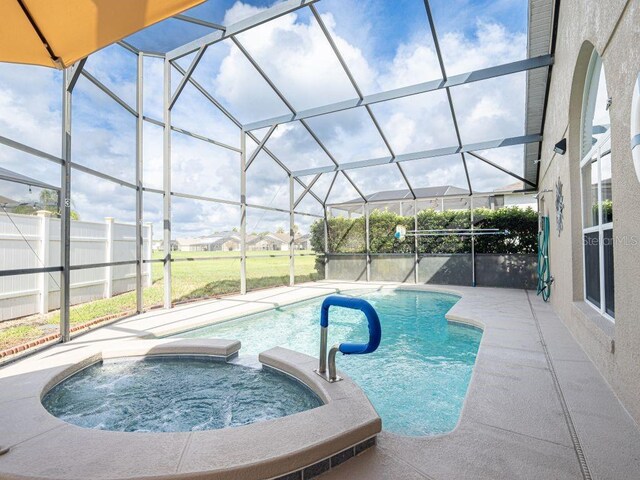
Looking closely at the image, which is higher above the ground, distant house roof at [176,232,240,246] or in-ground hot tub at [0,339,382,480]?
distant house roof at [176,232,240,246]

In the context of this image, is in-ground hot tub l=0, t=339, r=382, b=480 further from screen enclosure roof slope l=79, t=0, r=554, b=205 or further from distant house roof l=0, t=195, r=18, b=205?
screen enclosure roof slope l=79, t=0, r=554, b=205

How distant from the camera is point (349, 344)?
2.69 m

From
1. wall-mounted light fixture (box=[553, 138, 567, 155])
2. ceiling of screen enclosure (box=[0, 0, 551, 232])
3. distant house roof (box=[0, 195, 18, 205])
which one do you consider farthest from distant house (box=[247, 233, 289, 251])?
wall-mounted light fixture (box=[553, 138, 567, 155])

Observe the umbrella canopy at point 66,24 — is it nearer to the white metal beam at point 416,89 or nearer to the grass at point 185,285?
the grass at point 185,285

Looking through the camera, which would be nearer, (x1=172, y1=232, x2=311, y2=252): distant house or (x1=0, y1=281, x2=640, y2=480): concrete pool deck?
(x1=0, y1=281, x2=640, y2=480): concrete pool deck

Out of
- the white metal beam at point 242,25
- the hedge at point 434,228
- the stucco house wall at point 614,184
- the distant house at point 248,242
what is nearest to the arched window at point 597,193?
the stucco house wall at point 614,184

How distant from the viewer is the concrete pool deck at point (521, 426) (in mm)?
1942

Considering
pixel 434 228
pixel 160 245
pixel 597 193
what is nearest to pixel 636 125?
pixel 597 193

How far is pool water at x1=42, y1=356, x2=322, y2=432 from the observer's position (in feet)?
9.71

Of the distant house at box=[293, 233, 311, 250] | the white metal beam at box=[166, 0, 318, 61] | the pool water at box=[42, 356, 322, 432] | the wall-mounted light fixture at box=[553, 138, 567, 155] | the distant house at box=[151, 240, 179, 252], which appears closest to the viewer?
the pool water at box=[42, 356, 322, 432]

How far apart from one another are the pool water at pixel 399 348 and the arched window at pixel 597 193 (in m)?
1.69

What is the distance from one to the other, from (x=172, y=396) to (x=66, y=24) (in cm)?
317

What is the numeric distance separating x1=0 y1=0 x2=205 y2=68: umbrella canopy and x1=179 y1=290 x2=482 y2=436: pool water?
3.58 m

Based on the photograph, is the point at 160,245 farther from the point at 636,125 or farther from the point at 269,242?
the point at 636,125
